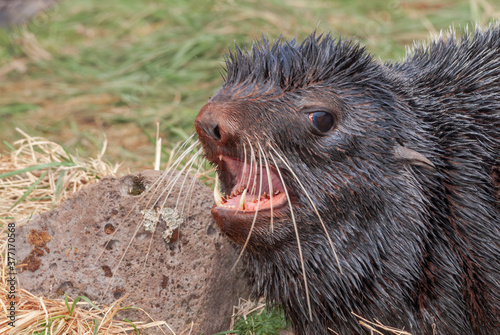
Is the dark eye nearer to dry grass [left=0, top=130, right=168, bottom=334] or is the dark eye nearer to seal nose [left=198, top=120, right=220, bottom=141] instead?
seal nose [left=198, top=120, right=220, bottom=141]

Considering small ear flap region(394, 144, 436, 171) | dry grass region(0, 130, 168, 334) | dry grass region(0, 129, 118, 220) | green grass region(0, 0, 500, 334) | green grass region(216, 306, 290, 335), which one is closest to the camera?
small ear flap region(394, 144, 436, 171)

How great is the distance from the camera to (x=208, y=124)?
8.73ft

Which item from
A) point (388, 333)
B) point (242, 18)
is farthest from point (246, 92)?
point (242, 18)

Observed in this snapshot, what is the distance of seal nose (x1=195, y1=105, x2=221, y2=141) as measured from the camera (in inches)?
105

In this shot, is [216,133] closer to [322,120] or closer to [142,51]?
[322,120]

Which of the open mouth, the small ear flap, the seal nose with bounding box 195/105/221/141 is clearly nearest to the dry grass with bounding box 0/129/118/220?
the open mouth

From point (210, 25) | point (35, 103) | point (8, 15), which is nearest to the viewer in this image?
point (35, 103)

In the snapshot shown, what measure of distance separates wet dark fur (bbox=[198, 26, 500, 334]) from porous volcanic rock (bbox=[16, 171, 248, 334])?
420mm

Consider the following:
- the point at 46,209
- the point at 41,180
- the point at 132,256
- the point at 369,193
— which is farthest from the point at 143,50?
the point at 369,193

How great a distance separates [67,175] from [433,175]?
252 centimetres

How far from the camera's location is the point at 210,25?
7613 millimetres

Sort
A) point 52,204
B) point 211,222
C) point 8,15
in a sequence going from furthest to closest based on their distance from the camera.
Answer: point 8,15, point 52,204, point 211,222

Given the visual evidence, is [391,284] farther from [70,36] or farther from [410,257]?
[70,36]

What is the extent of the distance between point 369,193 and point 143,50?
542 cm
